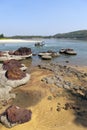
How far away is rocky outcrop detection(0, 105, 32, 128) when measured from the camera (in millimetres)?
12133

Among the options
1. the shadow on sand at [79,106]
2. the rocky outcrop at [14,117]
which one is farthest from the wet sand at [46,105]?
the rocky outcrop at [14,117]

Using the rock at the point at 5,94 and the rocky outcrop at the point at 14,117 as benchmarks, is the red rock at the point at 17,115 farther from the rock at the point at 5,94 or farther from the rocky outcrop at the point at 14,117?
the rock at the point at 5,94

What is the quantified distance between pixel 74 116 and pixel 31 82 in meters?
5.82

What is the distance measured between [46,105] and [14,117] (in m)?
2.62

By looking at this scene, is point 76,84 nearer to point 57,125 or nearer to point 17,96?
point 17,96

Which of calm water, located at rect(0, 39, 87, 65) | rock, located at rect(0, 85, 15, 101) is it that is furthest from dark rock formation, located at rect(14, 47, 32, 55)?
rock, located at rect(0, 85, 15, 101)

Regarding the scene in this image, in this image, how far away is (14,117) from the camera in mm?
12320

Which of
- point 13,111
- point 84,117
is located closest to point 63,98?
point 84,117

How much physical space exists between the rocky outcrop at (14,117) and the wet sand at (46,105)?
0.21 m

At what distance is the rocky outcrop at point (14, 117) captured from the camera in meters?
12.1

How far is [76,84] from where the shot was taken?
1825cm

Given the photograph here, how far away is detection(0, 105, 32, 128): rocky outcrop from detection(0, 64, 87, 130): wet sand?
21 centimetres

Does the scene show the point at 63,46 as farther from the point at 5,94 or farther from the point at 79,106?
the point at 79,106

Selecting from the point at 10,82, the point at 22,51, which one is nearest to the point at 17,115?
the point at 10,82
